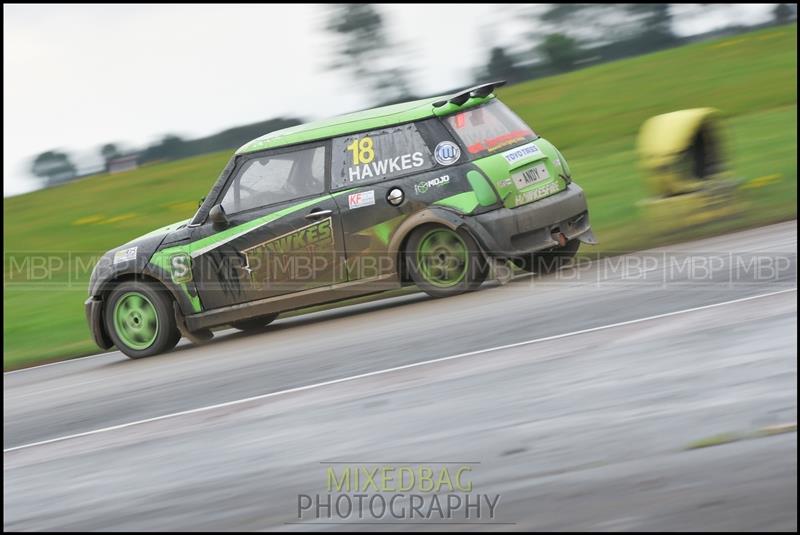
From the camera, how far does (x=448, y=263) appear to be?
396 inches

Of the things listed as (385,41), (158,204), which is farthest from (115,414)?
(385,41)

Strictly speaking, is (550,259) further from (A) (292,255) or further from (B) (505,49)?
(B) (505,49)

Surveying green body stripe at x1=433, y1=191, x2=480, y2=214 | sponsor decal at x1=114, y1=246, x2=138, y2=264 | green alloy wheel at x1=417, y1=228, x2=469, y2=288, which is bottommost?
green alloy wheel at x1=417, y1=228, x2=469, y2=288

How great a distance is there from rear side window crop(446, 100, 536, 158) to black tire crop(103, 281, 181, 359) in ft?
10.7

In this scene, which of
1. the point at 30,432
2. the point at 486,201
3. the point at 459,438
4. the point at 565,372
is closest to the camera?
the point at 459,438

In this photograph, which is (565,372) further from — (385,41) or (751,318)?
(385,41)

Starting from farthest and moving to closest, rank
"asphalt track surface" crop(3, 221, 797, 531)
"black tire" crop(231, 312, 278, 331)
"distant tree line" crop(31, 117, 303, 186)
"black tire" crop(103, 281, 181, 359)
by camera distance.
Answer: "distant tree line" crop(31, 117, 303, 186), "black tire" crop(231, 312, 278, 331), "black tire" crop(103, 281, 181, 359), "asphalt track surface" crop(3, 221, 797, 531)

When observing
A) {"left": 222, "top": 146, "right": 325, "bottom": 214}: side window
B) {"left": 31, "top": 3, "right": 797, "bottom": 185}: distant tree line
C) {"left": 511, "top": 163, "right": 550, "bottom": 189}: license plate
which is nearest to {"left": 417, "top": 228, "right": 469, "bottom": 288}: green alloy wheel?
{"left": 511, "top": 163, "right": 550, "bottom": 189}: license plate

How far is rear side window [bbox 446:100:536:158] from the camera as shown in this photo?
33.0ft

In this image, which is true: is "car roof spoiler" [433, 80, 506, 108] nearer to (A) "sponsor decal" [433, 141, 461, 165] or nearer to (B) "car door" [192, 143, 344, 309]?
(A) "sponsor decal" [433, 141, 461, 165]

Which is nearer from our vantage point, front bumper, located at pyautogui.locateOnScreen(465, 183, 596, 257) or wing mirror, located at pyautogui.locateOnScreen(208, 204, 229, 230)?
front bumper, located at pyautogui.locateOnScreen(465, 183, 596, 257)

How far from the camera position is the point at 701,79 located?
3094 cm

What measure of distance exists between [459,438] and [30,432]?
3.80 m

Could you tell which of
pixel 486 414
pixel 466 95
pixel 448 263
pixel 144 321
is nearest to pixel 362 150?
pixel 466 95
